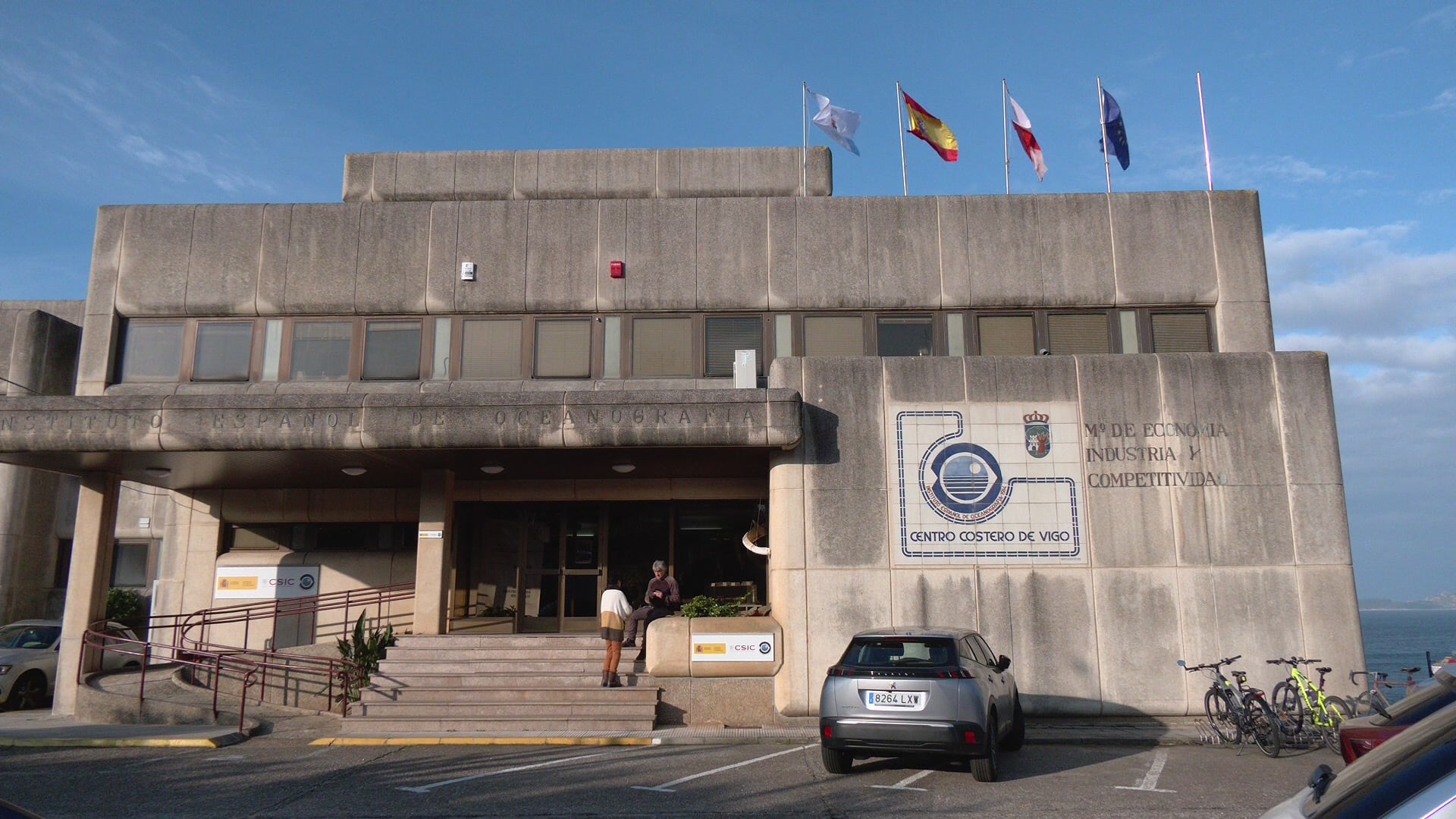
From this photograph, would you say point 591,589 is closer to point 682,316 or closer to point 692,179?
point 682,316

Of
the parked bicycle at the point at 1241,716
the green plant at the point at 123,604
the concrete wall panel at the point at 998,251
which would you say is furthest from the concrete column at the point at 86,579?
the parked bicycle at the point at 1241,716

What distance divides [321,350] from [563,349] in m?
4.37

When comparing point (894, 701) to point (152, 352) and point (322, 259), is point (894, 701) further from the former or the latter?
point (152, 352)

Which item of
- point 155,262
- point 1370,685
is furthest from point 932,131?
point 155,262

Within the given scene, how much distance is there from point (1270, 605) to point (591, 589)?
11.4 metres

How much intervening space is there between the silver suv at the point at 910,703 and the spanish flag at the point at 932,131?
470 inches

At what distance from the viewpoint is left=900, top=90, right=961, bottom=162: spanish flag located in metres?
19.8

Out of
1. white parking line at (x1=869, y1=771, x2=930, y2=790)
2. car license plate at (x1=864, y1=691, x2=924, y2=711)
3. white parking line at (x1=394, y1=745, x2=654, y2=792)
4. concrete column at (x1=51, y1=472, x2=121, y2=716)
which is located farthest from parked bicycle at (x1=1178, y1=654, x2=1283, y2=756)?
concrete column at (x1=51, y1=472, x2=121, y2=716)

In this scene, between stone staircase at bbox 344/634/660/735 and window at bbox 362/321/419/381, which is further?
window at bbox 362/321/419/381

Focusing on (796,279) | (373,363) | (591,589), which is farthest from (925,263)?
(373,363)

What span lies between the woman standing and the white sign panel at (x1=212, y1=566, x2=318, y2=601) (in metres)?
7.88

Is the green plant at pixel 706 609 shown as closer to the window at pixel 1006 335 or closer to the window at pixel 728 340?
the window at pixel 728 340

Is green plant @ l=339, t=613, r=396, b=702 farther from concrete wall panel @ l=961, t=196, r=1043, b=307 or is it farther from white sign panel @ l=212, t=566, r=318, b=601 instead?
concrete wall panel @ l=961, t=196, r=1043, b=307

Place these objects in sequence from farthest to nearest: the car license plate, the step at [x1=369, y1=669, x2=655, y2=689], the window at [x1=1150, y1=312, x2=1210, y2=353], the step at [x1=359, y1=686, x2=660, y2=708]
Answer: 1. the window at [x1=1150, y1=312, x2=1210, y2=353]
2. the step at [x1=369, y1=669, x2=655, y2=689]
3. the step at [x1=359, y1=686, x2=660, y2=708]
4. the car license plate
